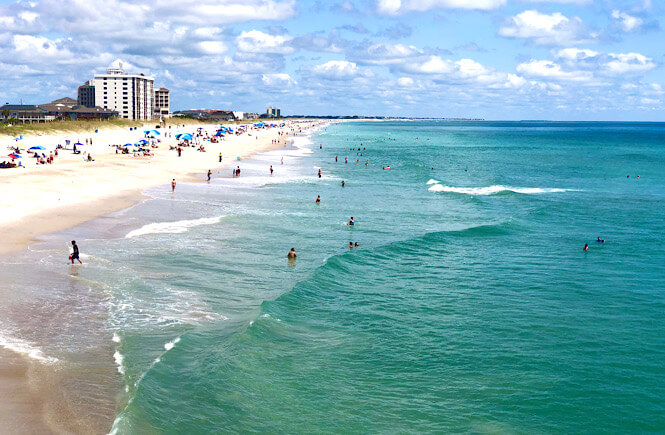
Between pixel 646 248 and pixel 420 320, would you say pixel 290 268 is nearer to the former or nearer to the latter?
pixel 420 320

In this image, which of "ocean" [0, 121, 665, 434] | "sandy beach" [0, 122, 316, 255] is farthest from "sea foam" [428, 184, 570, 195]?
"sandy beach" [0, 122, 316, 255]

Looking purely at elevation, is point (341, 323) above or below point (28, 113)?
below

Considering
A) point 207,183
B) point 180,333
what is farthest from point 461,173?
point 180,333

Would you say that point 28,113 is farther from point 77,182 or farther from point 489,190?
point 489,190

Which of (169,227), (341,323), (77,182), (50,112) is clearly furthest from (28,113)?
(341,323)

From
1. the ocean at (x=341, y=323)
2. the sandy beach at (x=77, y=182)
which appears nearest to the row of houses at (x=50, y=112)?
the sandy beach at (x=77, y=182)

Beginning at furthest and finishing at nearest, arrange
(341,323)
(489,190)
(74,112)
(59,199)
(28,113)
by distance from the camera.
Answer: (74,112) → (28,113) → (489,190) → (59,199) → (341,323)

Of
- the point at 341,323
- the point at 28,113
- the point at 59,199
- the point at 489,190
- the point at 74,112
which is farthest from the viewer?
the point at 74,112
